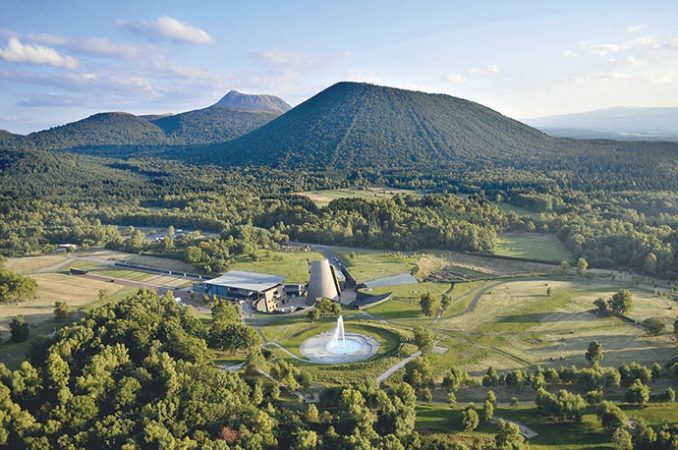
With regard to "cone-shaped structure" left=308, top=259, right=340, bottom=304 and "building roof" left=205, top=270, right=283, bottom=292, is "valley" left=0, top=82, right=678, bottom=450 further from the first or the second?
"building roof" left=205, top=270, right=283, bottom=292

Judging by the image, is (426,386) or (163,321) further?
(163,321)

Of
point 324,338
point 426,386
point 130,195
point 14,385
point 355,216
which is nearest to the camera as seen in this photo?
point 14,385

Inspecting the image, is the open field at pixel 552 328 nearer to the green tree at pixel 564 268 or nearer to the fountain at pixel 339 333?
the green tree at pixel 564 268

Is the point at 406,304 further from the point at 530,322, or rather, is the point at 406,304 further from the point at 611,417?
the point at 611,417

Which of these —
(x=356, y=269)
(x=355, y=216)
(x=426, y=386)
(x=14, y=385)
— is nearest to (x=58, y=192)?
(x=355, y=216)

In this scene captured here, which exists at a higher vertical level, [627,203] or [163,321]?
[627,203]

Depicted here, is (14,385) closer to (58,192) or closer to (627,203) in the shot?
(627,203)
